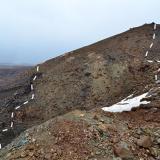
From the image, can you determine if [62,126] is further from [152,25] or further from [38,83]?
[152,25]

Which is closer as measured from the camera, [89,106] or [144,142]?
[144,142]

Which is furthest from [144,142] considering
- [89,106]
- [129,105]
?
[89,106]

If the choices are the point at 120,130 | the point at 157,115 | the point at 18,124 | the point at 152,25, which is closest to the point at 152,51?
the point at 152,25

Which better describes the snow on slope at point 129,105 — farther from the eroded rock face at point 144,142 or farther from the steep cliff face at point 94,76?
the steep cliff face at point 94,76

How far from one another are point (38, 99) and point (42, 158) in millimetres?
19576

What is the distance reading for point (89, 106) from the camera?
32.4m

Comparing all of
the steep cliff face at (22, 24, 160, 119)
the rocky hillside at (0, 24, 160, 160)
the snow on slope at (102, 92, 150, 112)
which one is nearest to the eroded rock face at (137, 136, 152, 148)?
the rocky hillside at (0, 24, 160, 160)

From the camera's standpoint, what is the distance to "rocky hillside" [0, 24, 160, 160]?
15695 mm

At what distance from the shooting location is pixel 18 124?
3186 cm

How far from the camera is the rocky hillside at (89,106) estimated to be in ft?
51.5

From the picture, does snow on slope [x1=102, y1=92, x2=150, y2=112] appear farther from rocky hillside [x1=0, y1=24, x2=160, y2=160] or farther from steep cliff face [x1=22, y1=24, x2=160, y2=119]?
steep cliff face [x1=22, y1=24, x2=160, y2=119]

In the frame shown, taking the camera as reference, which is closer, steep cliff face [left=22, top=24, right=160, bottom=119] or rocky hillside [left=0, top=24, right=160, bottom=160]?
rocky hillside [left=0, top=24, right=160, bottom=160]

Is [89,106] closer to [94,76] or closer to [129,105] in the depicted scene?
[94,76]

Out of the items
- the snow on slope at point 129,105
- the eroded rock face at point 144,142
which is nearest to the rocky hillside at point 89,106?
the eroded rock face at point 144,142
